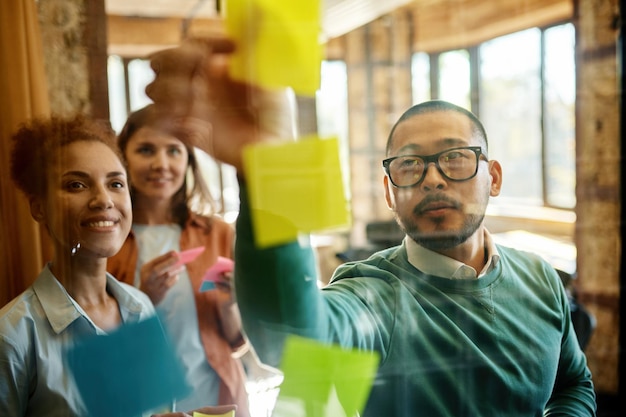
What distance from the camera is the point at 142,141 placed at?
0.70 m

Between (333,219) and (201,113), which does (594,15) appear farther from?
(201,113)

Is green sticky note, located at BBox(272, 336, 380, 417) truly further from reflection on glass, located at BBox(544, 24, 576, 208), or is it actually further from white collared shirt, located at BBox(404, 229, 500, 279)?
reflection on glass, located at BBox(544, 24, 576, 208)

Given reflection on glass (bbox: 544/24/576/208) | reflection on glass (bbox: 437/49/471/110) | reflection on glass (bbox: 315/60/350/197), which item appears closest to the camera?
reflection on glass (bbox: 315/60/350/197)

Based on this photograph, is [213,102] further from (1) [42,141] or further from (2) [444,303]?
(2) [444,303]

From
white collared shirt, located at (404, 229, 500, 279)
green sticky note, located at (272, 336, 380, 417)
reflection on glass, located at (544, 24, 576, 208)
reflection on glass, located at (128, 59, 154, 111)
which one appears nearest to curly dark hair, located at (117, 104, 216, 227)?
reflection on glass, located at (128, 59, 154, 111)

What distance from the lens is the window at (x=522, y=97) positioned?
0.89 metres

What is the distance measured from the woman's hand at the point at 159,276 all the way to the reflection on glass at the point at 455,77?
0.50 metres

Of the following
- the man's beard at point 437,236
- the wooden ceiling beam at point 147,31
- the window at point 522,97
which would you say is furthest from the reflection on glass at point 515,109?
the wooden ceiling beam at point 147,31

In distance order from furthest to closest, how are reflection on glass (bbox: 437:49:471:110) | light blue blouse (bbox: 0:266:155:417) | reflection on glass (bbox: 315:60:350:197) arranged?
reflection on glass (bbox: 437:49:471:110), reflection on glass (bbox: 315:60:350:197), light blue blouse (bbox: 0:266:155:417)

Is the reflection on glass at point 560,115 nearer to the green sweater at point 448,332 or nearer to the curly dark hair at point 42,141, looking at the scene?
the green sweater at point 448,332

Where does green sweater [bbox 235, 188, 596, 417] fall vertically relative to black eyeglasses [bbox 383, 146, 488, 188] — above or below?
below

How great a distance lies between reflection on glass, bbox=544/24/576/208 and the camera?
1.01 meters

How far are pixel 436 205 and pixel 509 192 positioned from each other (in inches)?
7.1

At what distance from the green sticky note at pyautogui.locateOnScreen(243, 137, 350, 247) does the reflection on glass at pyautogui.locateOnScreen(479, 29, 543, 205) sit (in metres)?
0.30
